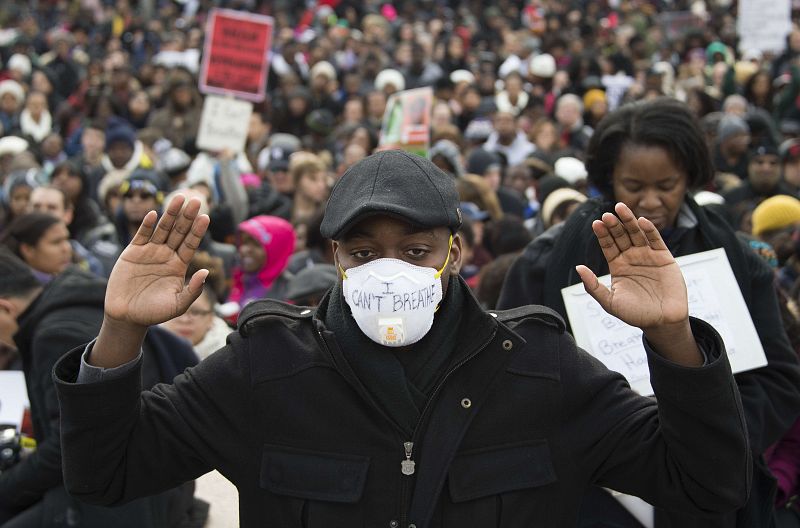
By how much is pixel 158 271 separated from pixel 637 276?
39.3 inches

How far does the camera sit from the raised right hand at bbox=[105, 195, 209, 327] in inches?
94.1

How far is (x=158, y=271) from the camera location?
2445mm

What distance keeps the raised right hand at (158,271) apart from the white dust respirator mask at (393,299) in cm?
33

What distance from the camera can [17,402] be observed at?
470 cm

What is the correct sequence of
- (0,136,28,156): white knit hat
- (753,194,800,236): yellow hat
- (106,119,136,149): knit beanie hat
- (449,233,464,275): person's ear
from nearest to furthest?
(449,233,464,275): person's ear < (753,194,800,236): yellow hat < (106,119,136,149): knit beanie hat < (0,136,28,156): white knit hat

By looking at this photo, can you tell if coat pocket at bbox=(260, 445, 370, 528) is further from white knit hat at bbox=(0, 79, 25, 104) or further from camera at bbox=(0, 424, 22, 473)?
white knit hat at bbox=(0, 79, 25, 104)

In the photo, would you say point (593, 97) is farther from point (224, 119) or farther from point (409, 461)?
point (409, 461)

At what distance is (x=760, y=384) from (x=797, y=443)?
110 centimetres

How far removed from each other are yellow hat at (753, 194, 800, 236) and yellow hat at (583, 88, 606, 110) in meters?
7.07

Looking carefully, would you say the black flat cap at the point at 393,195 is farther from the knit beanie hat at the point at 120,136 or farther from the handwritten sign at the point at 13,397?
A: the knit beanie hat at the point at 120,136

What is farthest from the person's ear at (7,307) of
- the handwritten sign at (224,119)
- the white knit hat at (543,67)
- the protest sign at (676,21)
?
the protest sign at (676,21)

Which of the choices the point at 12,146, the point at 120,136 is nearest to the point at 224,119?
the point at 120,136

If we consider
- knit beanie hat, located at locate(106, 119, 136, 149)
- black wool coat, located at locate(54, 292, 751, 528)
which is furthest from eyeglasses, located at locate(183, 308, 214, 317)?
knit beanie hat, located at locate(106, 119, 136, 149)

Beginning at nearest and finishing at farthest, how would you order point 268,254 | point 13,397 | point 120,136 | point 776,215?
1. point 13,397
2. point 268,254
3. point 776,215
4. point 120,136
